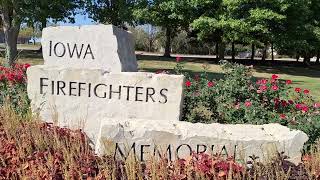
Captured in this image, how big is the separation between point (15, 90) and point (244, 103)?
133 inches

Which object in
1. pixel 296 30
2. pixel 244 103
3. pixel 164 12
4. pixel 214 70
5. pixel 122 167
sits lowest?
pixel 214 70

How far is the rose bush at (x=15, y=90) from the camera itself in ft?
23.1

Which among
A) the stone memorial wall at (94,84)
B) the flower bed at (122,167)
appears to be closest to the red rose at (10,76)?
the stone memorial wall at (94,84)

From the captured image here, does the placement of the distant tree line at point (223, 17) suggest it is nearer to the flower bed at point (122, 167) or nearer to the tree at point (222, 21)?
the tree at point (222, 21)

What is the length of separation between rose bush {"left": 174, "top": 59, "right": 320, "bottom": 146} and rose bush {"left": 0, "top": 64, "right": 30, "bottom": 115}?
224 centimetres

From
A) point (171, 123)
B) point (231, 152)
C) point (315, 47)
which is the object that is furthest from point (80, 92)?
point (315, 47)

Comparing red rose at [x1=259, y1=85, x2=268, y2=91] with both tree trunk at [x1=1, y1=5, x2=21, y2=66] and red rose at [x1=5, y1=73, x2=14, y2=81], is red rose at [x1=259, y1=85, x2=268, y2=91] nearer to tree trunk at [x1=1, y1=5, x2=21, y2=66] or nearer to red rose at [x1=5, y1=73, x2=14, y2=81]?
red rose at [x1=5, y1=73, x2=14, y2=81]

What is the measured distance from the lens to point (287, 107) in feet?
24.0

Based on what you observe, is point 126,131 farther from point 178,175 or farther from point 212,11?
point 212,11

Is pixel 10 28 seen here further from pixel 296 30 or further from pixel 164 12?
pixel 296 30

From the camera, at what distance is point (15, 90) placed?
7582 millimetres

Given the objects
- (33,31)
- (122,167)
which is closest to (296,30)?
(33,31)

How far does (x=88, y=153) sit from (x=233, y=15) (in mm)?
23579

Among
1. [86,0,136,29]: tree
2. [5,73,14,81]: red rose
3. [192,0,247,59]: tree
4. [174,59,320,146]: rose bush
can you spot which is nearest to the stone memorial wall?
[174,59,320,146]: rose bush
